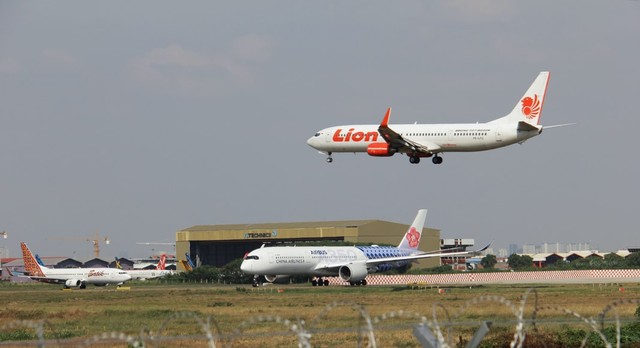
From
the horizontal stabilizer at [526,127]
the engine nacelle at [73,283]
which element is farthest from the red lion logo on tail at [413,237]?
the engine nacelle at [73,283]

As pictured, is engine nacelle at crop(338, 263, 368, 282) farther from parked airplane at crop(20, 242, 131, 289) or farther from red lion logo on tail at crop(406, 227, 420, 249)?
parked airplane at crop(20, 242, 131, 289)

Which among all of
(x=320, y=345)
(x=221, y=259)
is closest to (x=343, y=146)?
(x=320, y=345)

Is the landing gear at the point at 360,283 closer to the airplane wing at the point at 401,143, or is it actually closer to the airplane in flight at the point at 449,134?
the airplane in flight at the point at 449,134

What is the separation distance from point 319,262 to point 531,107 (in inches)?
716

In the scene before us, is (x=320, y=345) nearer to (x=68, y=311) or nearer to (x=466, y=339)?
(x=466, y=339)

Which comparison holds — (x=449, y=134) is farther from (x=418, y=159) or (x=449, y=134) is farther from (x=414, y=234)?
(x=414, y=234)

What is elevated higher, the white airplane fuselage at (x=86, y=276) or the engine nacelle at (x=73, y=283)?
the white airplane fuselage at (x=86, y=276)

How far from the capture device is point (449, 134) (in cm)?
7088

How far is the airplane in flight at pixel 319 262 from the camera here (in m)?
72.8

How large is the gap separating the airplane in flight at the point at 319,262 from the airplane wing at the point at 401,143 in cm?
761

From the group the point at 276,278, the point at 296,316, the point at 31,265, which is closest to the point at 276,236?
the point at 31,265

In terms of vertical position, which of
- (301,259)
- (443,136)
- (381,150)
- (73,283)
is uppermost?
(443,136)

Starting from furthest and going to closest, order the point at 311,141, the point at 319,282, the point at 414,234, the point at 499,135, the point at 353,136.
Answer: the point at 414,234 < the point at 311,141 < the point at 319,282 < the point at 353,136 < the point at 499,135

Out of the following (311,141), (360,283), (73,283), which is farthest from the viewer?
(73,283)
